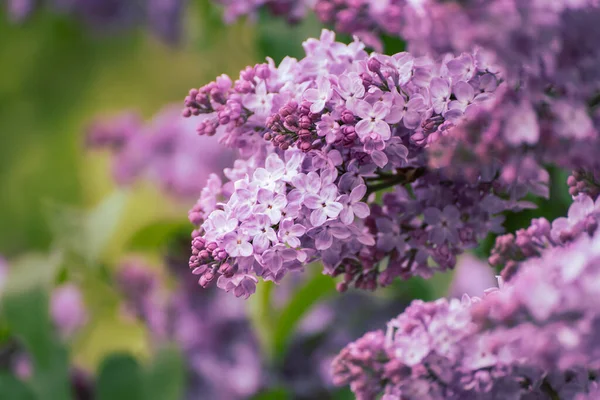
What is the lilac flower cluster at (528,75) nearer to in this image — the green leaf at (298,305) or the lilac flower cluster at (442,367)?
the lilac flower cluster at (442,367)

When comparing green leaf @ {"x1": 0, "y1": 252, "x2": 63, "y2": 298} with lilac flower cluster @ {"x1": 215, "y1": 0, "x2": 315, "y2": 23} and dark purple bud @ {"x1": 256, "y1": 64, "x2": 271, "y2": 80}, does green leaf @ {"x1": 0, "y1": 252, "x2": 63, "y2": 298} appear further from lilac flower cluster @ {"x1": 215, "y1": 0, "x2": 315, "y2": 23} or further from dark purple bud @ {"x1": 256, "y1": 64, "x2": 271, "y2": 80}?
dark purple bud @ {"x1": 256, "y1": 64, "x2": 271, "y2": 80}

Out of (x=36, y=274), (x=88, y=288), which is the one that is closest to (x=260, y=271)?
(x=36, y=274)

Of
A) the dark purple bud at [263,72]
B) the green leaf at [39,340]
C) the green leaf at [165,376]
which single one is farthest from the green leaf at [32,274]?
the dark purple bud at [263,72]

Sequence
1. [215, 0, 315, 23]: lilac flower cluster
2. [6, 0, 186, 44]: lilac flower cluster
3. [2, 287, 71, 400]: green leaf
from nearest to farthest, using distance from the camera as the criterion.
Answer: [215, 0, 315, 23]: lilac flower cluster
[2, 287, 71, 400]: green leaf
[6, 0, 186, 44]: lilac flower cluster

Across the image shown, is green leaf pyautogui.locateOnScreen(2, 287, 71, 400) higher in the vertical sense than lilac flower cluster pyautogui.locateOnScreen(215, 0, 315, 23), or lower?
lower

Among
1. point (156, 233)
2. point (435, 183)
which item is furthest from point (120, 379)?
point (435, 183)

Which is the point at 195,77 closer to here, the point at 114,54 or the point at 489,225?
the point at 114,54

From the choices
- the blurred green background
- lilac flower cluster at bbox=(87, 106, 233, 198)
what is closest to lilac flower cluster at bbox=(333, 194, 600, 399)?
lilac flower cluster at bbox=(87, 106, 233, 198)
